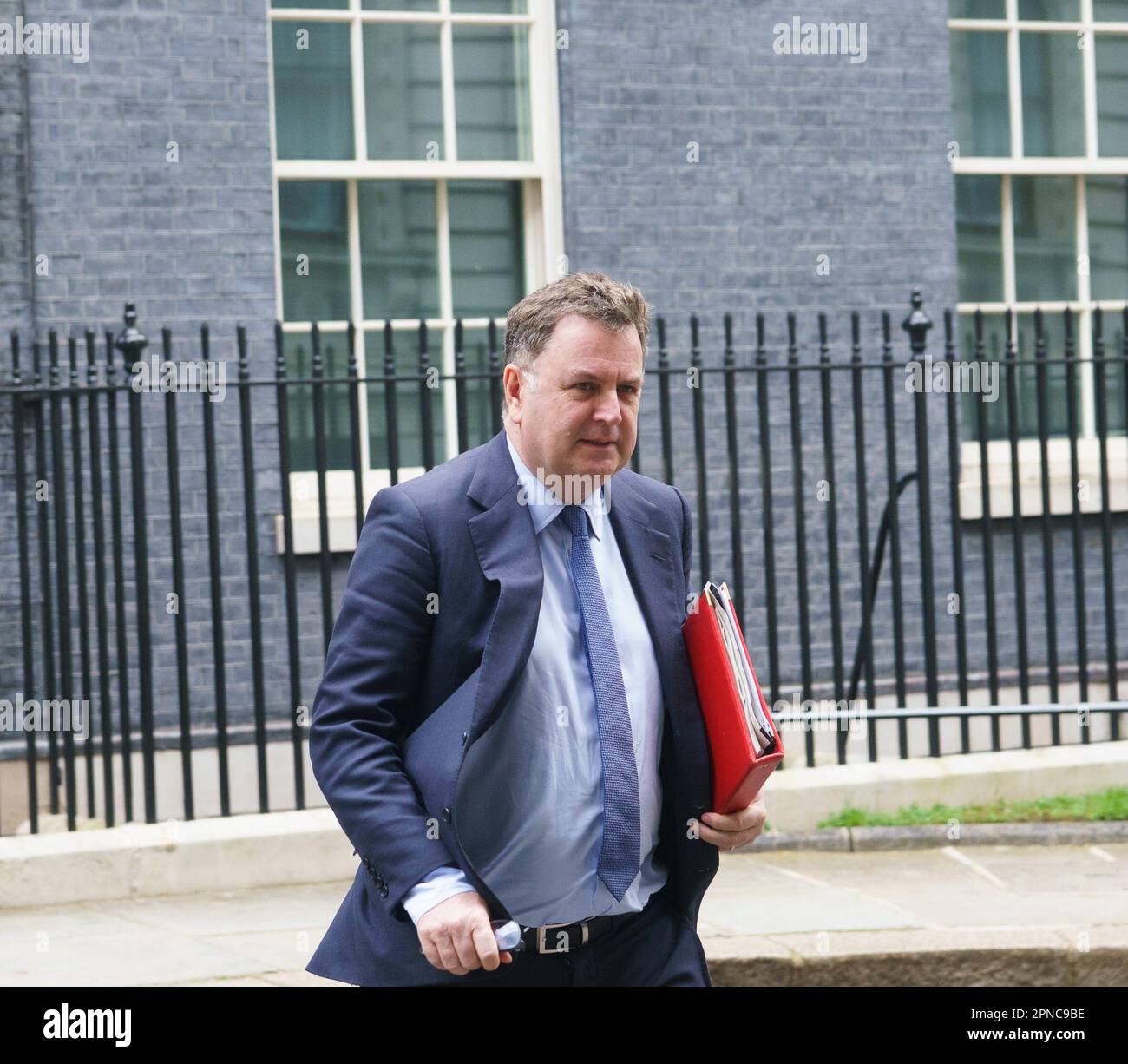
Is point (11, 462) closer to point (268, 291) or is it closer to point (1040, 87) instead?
point (268, 291)

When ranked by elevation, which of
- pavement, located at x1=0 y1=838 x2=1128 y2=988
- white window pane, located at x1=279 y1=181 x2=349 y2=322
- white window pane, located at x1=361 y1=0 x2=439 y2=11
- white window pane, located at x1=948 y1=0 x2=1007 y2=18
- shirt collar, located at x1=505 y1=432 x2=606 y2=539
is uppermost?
white window pane, located at x1=948 y1=0 x2=1007 y2=18

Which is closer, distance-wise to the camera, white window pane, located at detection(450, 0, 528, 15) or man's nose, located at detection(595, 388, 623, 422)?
man's nose, located at detection(595, 388, 623, 422)

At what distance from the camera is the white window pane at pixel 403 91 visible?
27.0ft

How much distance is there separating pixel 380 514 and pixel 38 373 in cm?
437

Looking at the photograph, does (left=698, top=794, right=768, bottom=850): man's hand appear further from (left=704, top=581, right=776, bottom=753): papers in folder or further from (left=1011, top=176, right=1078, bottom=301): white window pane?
(left=1011, top=176, right=1078, bottom=301): white window pane

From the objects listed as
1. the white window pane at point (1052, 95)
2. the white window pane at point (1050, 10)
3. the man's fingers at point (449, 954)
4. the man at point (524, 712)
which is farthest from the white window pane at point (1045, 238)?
the man's fingers at point (449, 954)

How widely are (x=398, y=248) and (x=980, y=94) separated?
3.43 metres

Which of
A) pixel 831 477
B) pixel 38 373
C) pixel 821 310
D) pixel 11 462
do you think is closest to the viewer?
pixel 38 373

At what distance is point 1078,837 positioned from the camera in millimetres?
6996

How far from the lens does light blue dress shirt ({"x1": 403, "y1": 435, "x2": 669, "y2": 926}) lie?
261 cm

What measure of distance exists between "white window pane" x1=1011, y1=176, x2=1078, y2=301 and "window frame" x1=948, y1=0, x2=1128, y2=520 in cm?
3

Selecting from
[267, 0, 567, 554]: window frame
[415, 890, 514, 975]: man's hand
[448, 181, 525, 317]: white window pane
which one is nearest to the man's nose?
[415, 890, 514, 975]: man's hand

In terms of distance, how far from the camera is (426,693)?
2703mm
